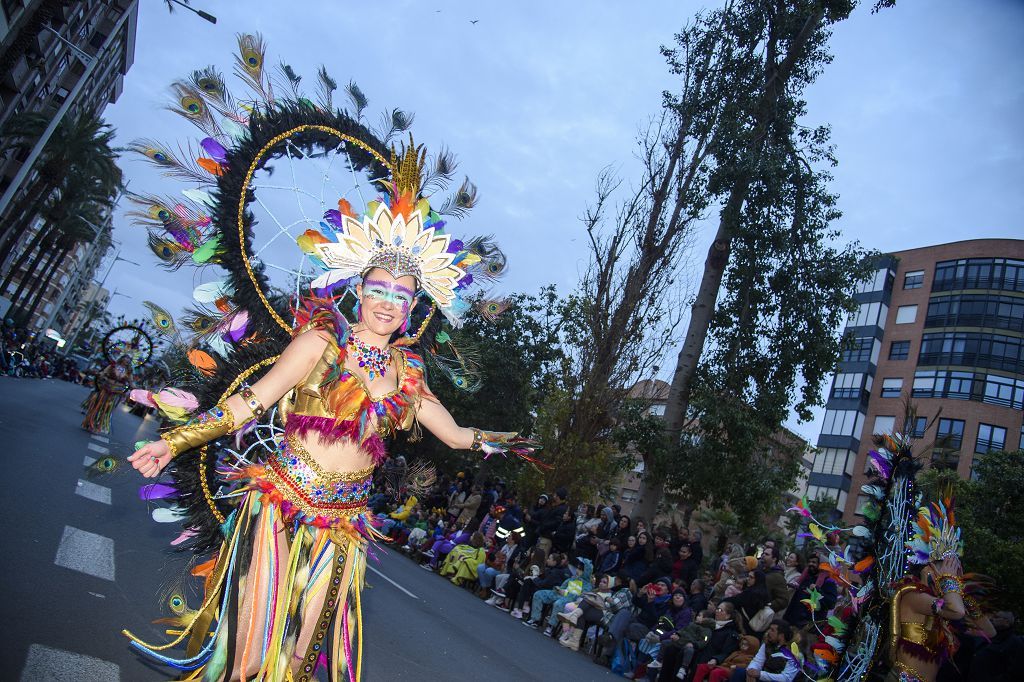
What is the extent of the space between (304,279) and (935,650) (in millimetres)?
5314

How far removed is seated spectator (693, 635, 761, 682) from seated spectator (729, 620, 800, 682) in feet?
0.48

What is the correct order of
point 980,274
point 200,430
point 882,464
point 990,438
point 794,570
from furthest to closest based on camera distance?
point 980,274 < point 990,438 < point 794,570 < point 882,464 < point 200,430

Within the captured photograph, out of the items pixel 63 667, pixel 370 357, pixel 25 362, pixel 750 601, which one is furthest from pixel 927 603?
pixel 25 362

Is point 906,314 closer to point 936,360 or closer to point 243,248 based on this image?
point 936,360

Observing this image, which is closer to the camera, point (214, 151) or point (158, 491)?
point (158, 491)

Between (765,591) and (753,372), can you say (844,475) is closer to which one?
(753,372)

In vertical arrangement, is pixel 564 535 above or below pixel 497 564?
above

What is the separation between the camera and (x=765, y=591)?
9156 millimetres

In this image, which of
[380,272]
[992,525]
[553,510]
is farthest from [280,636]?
[992,525]

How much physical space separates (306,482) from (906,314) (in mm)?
51958

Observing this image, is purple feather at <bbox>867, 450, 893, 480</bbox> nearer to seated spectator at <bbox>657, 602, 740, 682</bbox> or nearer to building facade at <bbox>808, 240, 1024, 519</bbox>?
seated spectator at <bbox>657, 602, 740, 682</bbox>

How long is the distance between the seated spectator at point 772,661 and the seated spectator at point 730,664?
15 cm

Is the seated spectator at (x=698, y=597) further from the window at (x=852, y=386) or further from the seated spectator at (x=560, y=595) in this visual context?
the window at (x=852, y=386)

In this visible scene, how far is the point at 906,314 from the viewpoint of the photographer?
48625 millimetres
